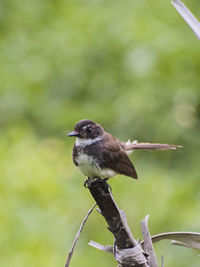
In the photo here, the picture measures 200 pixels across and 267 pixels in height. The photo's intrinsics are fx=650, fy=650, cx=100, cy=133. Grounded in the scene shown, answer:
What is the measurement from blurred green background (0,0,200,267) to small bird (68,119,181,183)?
735 millimetres

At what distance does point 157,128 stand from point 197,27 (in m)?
3.66

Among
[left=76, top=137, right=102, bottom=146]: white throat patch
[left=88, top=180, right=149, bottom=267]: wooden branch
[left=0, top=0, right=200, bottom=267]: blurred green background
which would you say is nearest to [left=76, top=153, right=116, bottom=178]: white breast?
[left=76, top=137, right=102, bottom=146]: white throat patch

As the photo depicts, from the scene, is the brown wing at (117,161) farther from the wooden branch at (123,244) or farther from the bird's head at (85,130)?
the wooden branch at (123,244)

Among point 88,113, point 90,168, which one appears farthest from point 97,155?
point 88,113

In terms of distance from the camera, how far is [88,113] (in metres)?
5.93

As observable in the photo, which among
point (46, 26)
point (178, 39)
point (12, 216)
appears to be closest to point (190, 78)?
point (178, 39)

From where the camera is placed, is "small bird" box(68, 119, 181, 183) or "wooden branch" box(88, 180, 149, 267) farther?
"small bird" box(68, 119, 181, 183)

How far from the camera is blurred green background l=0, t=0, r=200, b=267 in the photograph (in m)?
3.83

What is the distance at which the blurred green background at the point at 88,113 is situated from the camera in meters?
3.83

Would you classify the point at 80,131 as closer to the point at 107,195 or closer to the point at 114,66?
the point at 107,195

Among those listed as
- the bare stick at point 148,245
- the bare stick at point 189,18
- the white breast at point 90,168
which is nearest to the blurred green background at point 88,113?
the white breast at point 90,168

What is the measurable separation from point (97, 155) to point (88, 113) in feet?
9.67

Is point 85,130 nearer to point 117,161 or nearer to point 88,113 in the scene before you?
point 117,161

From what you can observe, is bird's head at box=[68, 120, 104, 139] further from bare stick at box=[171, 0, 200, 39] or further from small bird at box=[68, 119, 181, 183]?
bare stick at box=[171, 0, 200, 39]
